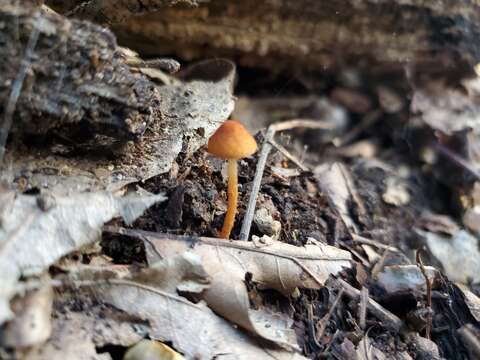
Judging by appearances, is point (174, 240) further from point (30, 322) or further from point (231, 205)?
point (30, 322)

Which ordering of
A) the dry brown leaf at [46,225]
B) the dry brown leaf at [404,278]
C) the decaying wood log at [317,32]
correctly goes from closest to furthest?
the dry brown leaf at [46,225] → the dry brown leaf at [404,278] → the decaying wood log at [317,32]

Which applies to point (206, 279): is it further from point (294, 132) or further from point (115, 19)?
point (294, 132)

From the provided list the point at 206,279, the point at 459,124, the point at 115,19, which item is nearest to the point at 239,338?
the point at 206,279

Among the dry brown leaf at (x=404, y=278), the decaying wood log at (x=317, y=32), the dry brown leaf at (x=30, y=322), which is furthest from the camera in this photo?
the decaying wood log at (x=317, y=32)

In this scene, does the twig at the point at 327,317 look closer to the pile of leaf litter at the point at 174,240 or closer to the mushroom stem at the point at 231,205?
the pile of leaf litter at the point at 174,240

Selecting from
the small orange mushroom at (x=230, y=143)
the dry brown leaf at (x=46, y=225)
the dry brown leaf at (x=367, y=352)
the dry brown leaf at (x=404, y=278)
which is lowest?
the dry brown leaf at (x=367, y=352)

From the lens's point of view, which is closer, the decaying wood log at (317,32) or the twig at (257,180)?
the twig at (257,180)

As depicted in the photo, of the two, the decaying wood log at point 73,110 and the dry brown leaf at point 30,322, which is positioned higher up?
the decaying wood log at point 73,110

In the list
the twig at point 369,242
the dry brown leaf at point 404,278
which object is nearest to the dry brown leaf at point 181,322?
the dry brown leaf at point 404,278
